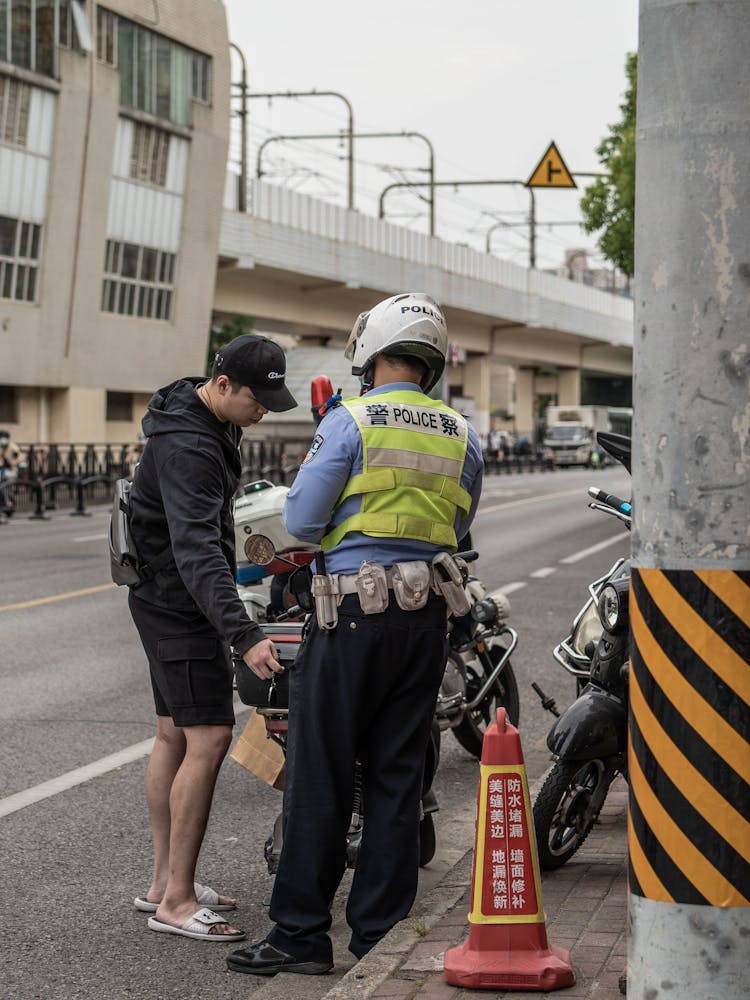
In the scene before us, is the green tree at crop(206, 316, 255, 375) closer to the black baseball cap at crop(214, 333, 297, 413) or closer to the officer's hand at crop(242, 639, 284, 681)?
the black baseball cap at crop(214, 333, 297, 413)

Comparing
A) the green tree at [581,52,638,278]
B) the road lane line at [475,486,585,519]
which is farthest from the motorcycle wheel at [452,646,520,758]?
the green tree at [581,52,638,278]

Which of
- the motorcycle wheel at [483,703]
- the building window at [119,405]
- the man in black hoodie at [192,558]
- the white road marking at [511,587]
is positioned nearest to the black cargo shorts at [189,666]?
the man in black hoodie at [192,558]

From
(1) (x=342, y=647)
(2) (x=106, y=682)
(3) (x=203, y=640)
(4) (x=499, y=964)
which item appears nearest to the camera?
(4) (x=499, y=964)

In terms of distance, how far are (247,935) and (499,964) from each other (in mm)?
1244

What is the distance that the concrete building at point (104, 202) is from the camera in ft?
154

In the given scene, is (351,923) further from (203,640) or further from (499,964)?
(203,640)

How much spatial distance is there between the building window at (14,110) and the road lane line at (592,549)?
2620 cm

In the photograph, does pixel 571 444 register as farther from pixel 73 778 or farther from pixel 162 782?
pixel 162 782

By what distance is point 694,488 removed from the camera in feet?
11.4

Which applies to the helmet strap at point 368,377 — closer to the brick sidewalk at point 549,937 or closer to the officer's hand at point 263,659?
the officer's hand at point 263,659

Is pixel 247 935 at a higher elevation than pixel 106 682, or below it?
below

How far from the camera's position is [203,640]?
516 cm

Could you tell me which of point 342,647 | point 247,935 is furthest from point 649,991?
point 247,935

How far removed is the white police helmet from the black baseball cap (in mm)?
302
